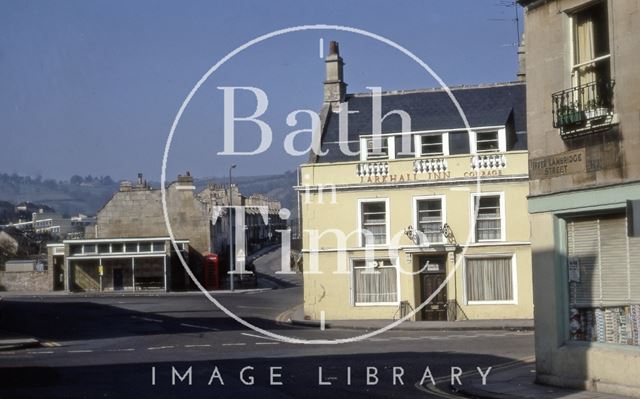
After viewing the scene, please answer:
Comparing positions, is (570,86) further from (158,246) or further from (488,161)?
(158,246)

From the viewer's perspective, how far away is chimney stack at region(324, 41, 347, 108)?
152ft

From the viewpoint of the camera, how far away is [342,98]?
154 ft

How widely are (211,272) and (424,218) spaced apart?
1398 inches

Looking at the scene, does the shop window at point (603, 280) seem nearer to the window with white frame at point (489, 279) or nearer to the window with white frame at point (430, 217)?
the window with white frame at point (489, 279)

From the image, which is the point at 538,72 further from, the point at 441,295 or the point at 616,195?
the point at 441,295

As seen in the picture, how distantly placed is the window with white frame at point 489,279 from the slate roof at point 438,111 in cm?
545

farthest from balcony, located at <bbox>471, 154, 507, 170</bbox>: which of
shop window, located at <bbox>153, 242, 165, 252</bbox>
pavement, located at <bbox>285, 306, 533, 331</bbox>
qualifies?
shop window, located at <bbox>153, 242, 165, 252</bbox>

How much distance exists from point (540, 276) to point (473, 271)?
23094mm

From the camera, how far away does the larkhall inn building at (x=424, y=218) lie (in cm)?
3975

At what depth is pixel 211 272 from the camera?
242 feet

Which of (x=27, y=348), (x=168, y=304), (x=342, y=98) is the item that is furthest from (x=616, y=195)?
(x=168, y=304)

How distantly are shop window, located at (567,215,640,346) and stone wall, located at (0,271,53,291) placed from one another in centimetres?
6597

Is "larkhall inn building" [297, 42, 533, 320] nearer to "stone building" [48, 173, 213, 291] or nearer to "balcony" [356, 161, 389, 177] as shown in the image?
"balcony" [356, 161, 389, 177]

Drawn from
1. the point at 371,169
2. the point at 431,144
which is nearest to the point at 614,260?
the point at 371,169
